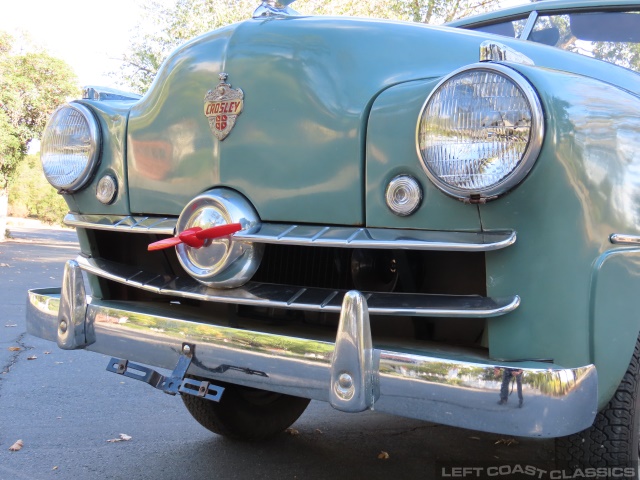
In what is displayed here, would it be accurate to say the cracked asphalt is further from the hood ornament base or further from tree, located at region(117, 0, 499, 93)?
tree, located at region(117, 0, 499, 93)

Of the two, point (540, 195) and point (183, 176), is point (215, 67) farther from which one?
point (540, 195)

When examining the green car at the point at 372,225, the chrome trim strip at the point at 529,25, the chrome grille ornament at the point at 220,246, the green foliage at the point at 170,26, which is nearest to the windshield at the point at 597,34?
the chrome trim strip at the point at 529,25

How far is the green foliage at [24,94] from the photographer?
574 inches

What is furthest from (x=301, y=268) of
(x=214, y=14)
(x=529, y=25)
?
(x=214, y=14)

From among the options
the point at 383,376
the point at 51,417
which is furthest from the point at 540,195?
the point at 51,417

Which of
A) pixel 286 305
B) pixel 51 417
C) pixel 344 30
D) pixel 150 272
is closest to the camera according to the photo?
pixel 286 305

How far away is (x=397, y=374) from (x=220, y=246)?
0.67 metres

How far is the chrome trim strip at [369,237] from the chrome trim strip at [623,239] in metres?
0.28

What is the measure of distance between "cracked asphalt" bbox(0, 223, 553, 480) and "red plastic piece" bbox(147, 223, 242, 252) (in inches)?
45.0

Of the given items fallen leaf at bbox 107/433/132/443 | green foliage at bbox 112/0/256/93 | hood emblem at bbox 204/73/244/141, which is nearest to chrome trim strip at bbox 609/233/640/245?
hood emblem at bbox 204/73/244/141

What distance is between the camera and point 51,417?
3.45m

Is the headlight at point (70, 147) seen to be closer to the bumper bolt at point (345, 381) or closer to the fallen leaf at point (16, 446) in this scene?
the fallen leaf at point (16, 446)

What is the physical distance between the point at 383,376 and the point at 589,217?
2.08 feet

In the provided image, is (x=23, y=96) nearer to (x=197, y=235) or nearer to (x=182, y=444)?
(x=182, y=444)
